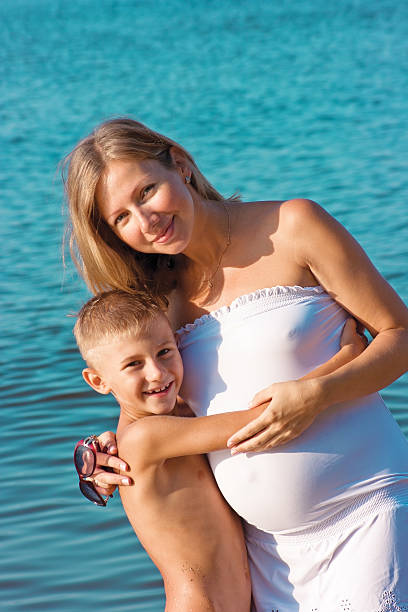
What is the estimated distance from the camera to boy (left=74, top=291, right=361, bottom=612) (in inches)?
101

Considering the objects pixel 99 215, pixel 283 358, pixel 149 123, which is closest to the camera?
pixel 283 358

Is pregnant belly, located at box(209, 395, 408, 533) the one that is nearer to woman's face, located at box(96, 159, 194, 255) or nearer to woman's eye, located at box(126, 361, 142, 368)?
woman's eye, located at box(126, 361, 142, 368)

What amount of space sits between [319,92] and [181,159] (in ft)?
50.6

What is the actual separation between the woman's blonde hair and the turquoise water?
41 centimetres

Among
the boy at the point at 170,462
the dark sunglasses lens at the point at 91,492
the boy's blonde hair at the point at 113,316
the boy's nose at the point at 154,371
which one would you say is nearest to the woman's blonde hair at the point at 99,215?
the boy's blonde hair at the point at 113,316

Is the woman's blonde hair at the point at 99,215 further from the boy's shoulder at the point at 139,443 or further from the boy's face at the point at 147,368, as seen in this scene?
the boy's shoulder at the point at 139,443

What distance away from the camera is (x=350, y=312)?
2.72m

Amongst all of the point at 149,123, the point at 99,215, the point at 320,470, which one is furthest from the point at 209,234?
the point at 149,123

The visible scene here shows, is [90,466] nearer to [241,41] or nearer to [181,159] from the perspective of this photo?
[181,159]

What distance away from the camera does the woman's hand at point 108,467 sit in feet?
8.61

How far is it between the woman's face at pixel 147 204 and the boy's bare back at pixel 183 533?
0.53 metres

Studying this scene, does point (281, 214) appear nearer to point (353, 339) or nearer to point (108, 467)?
point (353, 339)

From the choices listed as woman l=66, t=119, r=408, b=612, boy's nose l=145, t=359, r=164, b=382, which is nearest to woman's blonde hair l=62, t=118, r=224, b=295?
woman l=66, t=119, r=408, b=612

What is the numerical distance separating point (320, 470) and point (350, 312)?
459mm
